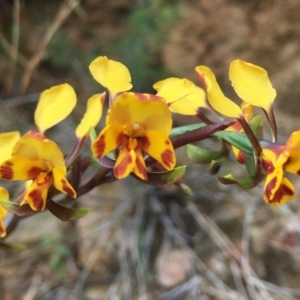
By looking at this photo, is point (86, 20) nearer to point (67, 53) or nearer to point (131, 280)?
point (67, 53)

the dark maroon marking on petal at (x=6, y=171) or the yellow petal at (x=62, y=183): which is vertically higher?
the yellow petal at (x=62, y=183)

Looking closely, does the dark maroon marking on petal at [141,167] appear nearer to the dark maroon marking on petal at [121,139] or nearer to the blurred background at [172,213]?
the dark maroon marking on petal at [121,139]

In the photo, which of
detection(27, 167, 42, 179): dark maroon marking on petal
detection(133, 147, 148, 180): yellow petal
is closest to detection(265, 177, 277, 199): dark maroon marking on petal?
detection(133, 147, 148, 180): yellow petal

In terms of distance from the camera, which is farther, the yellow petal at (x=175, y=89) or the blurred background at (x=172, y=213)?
the blurred background at (x=172, y=213)

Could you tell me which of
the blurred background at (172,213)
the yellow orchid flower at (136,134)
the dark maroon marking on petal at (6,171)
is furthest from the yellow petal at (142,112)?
the blurred background at (172,213)

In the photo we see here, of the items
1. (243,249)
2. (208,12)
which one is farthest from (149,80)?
(243,249)

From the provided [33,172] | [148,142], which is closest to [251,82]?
[148,142]

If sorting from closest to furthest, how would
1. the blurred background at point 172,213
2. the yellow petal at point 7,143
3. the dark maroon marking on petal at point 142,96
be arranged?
the dark maroon marking on petal at point 142,96 → the yellow petal at point 7,143 → the blurred background at point 172,213

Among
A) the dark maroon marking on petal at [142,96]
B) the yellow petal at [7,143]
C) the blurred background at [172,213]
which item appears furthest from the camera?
the blurred background at [172,213]

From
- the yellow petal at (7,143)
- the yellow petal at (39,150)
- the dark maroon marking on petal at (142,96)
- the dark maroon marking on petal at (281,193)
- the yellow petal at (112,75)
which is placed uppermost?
the dark maroon marking on petal at (142,96)
